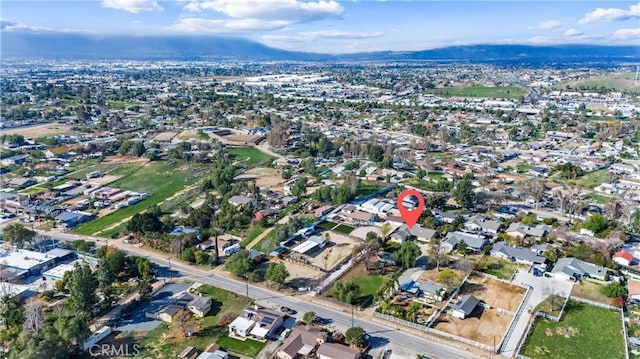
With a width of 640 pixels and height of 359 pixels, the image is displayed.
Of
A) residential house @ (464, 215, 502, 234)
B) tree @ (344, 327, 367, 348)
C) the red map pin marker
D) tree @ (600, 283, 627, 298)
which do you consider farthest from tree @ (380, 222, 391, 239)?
tree @ (600, 283, 627, 298)

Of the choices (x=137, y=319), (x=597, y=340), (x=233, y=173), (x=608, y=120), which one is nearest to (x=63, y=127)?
(x=233, y=173)

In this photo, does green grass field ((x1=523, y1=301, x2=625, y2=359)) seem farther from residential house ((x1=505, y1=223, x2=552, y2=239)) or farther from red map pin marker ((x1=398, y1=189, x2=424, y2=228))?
red map pin marker ((x1=398, y1=189, x2=424, y2=228))

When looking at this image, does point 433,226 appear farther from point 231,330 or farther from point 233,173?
point 233,173

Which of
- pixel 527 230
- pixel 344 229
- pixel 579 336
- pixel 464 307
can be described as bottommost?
pixel 579 336

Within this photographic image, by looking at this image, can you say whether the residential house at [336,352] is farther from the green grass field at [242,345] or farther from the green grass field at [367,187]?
the green grass field at [367,187]

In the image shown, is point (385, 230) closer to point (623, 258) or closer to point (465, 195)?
point (465, 195)

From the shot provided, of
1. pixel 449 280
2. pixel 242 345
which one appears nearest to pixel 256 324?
pixel 242 345
